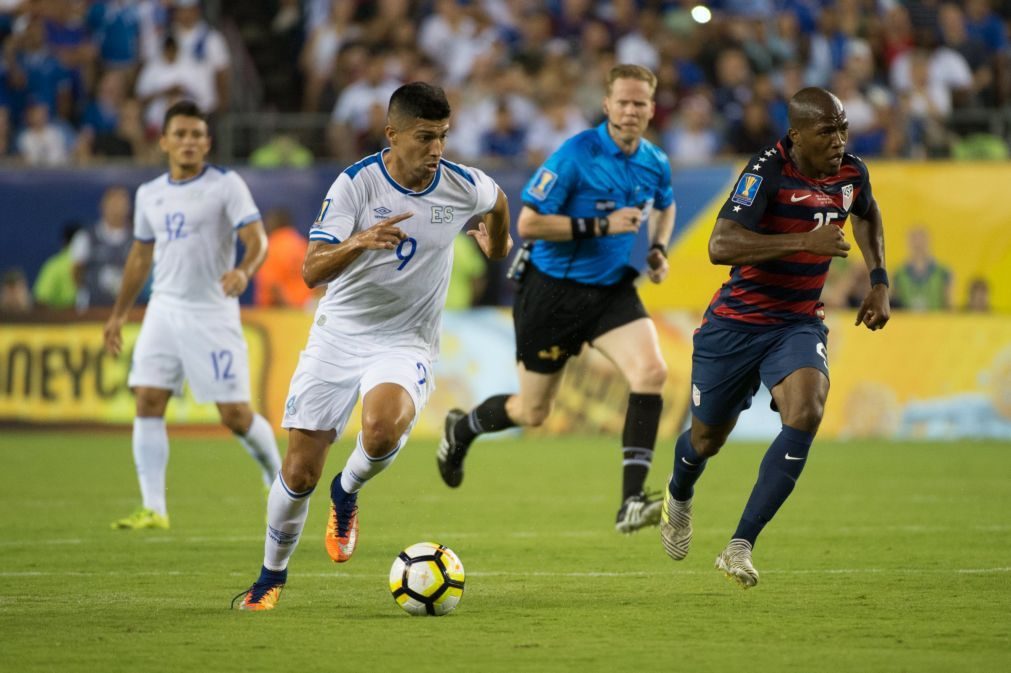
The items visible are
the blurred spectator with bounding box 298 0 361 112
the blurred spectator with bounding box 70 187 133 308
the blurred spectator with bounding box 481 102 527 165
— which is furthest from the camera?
the blurred spectator with bounding box 298 0 361 112

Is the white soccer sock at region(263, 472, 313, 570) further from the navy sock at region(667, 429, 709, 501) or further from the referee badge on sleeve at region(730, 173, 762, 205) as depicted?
the referee badge on sleeve at region(730, 173, 762, 205)

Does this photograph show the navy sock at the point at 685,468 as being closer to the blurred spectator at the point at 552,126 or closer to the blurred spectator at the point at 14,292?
the blurred spectator at the point at 552,126

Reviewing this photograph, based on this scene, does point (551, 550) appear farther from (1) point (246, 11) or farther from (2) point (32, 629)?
(1) point (246, 11)

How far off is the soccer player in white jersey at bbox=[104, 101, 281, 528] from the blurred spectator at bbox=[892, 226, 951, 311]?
10.4 meters

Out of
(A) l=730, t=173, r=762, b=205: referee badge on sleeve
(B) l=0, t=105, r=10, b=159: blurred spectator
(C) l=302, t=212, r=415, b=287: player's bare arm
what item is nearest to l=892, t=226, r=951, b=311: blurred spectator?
(B) l=0, t=105, r=10, b=159: blurred spectator

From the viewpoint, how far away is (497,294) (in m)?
19.5

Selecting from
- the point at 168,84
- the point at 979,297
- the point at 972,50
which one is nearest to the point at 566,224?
the point at 979,297

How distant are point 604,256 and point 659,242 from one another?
0.36 m

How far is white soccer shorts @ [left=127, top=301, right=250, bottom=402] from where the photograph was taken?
10.7 m

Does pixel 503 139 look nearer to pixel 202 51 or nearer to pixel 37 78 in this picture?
pixel 202 51

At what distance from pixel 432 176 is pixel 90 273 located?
40.6ft

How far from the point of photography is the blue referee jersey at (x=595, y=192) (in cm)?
1002

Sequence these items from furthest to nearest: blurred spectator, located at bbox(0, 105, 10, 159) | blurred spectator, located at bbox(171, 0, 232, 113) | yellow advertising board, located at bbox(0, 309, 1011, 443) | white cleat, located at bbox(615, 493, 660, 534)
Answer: blurred spectator, located at bbox(171, 0, 232, 113)
blurred spectator, located at bbox(0, 105, 10, 159)
yellow advertising board, located at bbox(0, 309, 1011, 443)
white cleat, located at bbox(615, 493, 660, 534)

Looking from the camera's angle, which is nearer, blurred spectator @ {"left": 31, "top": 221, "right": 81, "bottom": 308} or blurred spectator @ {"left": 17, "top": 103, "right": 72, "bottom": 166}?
blurred spectator @ {"left": 31, "top": 221, "right": 81, "bottom": 308}
